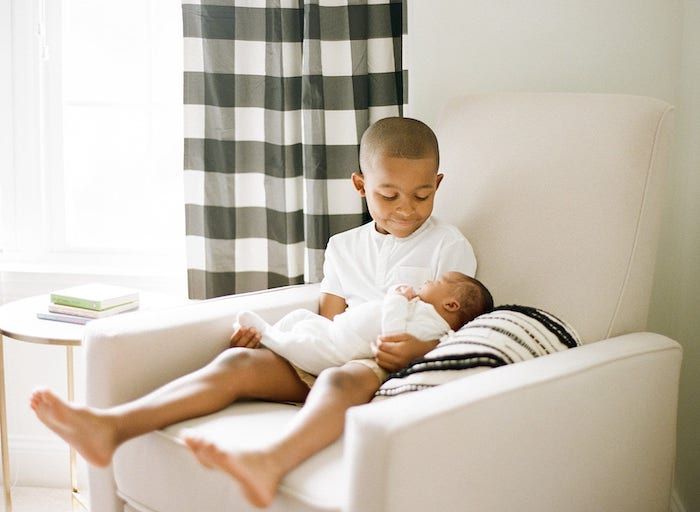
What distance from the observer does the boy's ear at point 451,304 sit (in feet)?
5.49

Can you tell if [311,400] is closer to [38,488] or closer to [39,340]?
[39,340]

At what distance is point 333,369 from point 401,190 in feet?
1.46

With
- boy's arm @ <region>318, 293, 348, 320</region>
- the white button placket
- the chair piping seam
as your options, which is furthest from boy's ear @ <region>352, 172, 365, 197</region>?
the chair piping seam

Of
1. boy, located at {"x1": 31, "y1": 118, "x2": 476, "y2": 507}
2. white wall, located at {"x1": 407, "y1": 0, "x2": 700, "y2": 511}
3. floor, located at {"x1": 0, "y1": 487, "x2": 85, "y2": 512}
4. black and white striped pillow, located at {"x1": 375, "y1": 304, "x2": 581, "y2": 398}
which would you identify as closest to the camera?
boy, located at {"x1": 31, "y1": 118, "x2": 476, "y2": 507}

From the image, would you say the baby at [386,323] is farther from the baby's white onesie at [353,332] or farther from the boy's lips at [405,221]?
the boy's lips at [405,221]

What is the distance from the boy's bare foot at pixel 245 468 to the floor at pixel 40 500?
125 cm

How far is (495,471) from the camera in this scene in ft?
4.21

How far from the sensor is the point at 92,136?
2.69 meters

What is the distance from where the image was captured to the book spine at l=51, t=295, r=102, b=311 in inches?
80.4

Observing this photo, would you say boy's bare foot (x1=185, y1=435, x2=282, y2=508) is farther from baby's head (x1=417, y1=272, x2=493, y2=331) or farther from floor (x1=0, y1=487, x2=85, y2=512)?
floor (x1=0, y1=487, x2=85, y2=512)

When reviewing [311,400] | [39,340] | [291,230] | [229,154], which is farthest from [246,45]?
[311,400]

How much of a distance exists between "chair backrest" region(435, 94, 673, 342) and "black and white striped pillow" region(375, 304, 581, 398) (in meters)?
0.15

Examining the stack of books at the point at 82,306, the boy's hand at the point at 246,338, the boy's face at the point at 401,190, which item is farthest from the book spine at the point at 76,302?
the boy's face at the point at 401,190

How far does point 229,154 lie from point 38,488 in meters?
1.22
